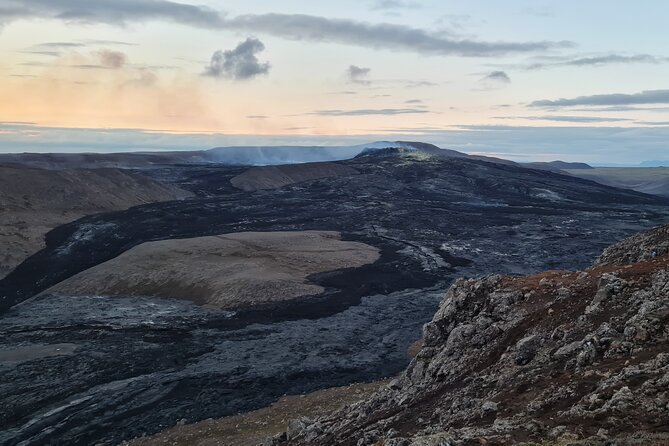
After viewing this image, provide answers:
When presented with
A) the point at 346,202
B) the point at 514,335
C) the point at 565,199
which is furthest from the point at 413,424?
the point at 565,199

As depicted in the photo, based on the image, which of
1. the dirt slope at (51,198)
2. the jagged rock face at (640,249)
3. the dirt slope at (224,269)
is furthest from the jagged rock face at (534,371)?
the dirt slope at (51,198)

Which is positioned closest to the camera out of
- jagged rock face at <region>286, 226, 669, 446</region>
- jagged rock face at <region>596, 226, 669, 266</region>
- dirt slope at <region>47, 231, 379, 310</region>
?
jagged rock face at <region>286, 226, 669, 446</region>

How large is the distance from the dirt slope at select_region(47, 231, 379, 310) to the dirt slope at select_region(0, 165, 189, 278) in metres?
16.2

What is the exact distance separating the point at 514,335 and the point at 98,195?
354ft

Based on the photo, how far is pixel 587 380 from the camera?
1371cm

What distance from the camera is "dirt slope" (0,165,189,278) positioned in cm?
7781

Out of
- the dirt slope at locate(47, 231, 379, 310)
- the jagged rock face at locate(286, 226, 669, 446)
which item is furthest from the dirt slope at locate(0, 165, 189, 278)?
the jagged rock face at locate(286, 226, 669, 446)

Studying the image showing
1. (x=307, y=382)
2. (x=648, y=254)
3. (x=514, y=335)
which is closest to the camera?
(x=514, y=335)

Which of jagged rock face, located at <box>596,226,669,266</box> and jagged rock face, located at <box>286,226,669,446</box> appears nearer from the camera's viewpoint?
jagged rock face, located at <box>286,226,669,446</box>

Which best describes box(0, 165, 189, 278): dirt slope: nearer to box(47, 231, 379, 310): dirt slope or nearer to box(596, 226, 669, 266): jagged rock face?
box(47, 231, 379, 310): dirt slope

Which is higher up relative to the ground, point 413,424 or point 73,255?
point 413,424

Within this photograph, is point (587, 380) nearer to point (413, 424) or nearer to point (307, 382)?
point (413, 424)

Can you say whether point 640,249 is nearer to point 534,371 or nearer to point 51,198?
point 534,371

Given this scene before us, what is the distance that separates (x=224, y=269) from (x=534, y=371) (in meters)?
48.9
